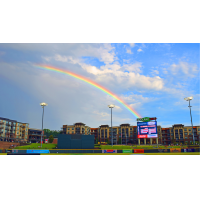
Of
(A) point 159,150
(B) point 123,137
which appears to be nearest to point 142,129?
(A) point 159,150

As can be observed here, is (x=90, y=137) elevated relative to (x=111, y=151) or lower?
elevated

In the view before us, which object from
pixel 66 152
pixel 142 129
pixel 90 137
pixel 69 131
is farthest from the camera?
pixel 69 131

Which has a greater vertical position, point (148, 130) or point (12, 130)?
point (12, 130)

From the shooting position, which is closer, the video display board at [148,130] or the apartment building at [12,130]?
the video display board at [148,130]

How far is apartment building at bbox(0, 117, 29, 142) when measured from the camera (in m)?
103

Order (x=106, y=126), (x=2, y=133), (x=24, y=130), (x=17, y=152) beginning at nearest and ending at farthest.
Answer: (x=17, y=152) → (x=2, y=133) → (x=24, y=130) → (x=106, y=126)

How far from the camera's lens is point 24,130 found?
121 meters

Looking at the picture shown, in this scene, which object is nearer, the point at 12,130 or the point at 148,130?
the point at 148,130

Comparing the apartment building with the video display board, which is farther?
the apartment building

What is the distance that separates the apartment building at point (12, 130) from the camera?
337 feet

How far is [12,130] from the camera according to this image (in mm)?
109000

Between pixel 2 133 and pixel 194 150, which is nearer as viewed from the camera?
pixel 194 150

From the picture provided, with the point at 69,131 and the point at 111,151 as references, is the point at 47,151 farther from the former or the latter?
the point at 69,131

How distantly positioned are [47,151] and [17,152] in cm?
743
